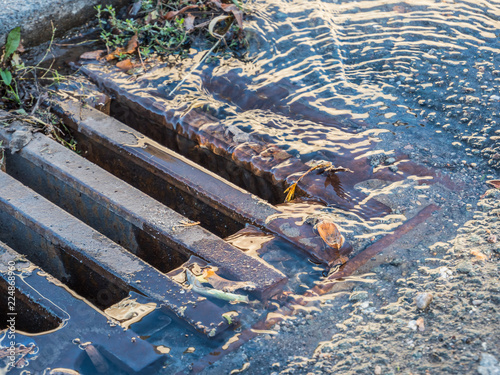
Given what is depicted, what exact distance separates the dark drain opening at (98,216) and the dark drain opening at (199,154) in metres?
0.59

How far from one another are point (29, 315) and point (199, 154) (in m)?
1.13

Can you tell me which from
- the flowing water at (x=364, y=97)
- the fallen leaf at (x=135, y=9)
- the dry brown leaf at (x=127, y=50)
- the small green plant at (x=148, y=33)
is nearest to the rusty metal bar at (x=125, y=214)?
the flowing water at (x=364, y=97)

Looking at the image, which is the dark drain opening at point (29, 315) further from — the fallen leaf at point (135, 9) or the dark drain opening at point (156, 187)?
the fallen leaf at point (135, 9)

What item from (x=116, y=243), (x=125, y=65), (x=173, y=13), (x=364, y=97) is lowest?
(x=116, y=243)

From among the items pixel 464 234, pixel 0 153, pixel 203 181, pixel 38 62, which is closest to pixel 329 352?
pixel 464 234

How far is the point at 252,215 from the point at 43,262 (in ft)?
2.97

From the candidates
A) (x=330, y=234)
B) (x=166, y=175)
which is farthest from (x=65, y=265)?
(x=330, y=234)

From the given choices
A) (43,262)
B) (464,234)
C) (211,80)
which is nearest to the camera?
(464,234)

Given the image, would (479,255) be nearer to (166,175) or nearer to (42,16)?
(166,175)

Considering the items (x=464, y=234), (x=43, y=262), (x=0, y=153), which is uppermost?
(x=0, y=153)

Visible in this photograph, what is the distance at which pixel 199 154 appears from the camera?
2.76 meters

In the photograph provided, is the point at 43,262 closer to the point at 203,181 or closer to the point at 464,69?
→ the point at 203,181

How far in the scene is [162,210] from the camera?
2.23 m

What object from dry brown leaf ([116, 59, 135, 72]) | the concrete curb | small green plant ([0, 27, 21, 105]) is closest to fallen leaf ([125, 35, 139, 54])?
dry brown leaf ([116, 59, 135, 72])
